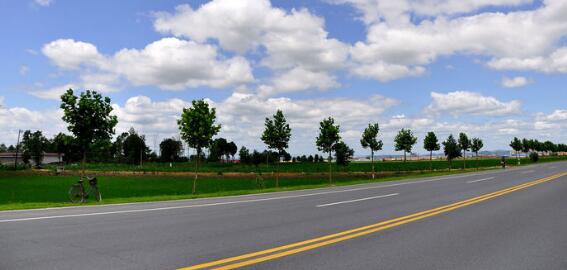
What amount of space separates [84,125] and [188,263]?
16.8m

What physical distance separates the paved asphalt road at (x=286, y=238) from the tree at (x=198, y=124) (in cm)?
1323

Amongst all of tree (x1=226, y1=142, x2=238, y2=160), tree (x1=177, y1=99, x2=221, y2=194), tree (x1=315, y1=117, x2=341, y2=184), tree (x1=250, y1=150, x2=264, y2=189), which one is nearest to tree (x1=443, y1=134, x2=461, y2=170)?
tree (x1=250, y1=150, x2=264, y2=189)

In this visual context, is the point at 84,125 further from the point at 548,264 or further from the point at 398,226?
the point at 548,264

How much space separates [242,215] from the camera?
10.8 metres

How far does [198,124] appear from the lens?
2531 centimetres

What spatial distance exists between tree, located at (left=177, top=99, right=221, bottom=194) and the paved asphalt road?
1323 centimetres

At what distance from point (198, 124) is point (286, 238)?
1873 centimetres

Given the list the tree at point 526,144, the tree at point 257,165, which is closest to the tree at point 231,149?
the tree at point 257,165

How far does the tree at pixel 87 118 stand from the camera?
775 inches

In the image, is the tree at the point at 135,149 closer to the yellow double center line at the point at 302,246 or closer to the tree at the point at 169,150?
the tree at the point at 169,150

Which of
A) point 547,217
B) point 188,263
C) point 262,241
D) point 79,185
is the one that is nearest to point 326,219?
point 262,241

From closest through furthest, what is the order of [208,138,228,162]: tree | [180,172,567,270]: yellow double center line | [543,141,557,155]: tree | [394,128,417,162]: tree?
[180,172,567,270]: yellow double center line
[394,128,417,162]: tree
[543,141,557,155]: tree
[208,138,228,162]: tree

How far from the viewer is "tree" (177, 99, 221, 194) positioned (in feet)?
82.4

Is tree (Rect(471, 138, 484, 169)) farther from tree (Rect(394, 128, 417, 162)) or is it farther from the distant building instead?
the distant building
